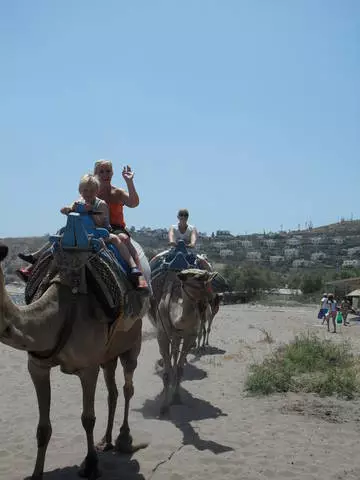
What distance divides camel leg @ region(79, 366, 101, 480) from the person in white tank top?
4.75 meters

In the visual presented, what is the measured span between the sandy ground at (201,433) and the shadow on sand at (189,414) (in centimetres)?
1

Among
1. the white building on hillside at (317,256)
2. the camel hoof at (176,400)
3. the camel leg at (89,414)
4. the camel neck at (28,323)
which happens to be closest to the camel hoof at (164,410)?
the camel hoof at (176,400)

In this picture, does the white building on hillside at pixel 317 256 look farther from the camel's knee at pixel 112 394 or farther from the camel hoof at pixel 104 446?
the camel hoof at pixel 104 446

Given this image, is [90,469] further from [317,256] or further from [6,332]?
[317,256]

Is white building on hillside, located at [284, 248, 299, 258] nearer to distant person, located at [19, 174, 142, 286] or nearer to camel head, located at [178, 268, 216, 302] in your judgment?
camel head, located at [178, 268, 216, 302]

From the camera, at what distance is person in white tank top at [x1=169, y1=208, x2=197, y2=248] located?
1020 centimetres

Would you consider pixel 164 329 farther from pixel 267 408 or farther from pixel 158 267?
pixel 267 408

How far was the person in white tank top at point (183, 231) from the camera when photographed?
1020 centimetres

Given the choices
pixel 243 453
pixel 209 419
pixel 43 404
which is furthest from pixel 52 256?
pixel 209 419

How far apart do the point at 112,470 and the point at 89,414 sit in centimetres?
87

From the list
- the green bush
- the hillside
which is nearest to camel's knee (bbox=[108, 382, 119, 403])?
the green bush

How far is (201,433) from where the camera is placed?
741 cm

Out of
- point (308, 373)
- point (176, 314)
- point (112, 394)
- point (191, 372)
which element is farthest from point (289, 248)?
point (112, 394)

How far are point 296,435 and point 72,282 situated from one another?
3.79m
